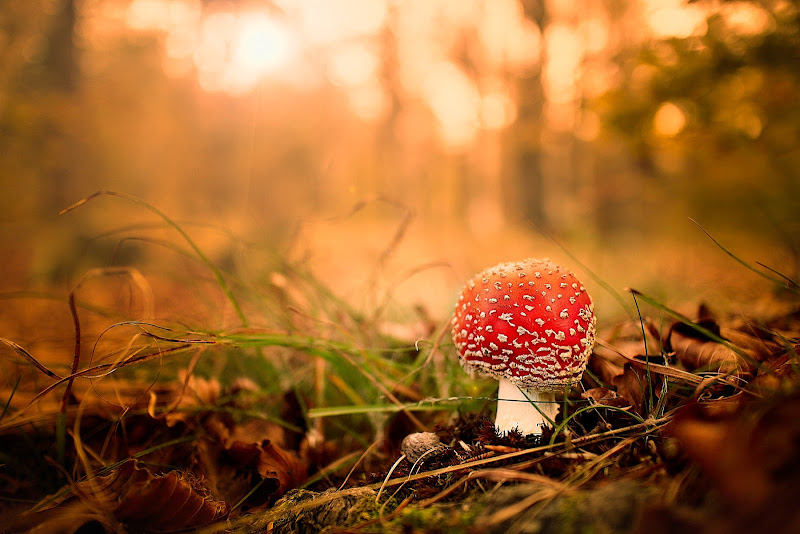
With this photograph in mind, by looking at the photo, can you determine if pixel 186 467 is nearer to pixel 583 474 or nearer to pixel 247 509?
pixel 247 509

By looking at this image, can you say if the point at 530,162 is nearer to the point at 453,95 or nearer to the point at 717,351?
the point at 453,95

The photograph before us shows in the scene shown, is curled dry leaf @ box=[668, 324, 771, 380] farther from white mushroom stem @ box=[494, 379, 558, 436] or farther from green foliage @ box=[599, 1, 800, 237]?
green foliage @ box=[599, 1, 800, 237]

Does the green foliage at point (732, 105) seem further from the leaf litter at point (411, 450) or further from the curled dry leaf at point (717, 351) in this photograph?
the leaf litter at point (411, 450)

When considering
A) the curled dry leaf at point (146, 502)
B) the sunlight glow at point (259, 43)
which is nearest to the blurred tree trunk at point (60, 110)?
the sunlight glow at point (259, 43)

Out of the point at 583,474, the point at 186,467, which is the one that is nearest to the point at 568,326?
the point at 583,474

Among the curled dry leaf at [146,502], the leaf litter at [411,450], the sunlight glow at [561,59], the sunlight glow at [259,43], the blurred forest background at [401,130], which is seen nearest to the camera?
the leaf litter at [411,450]

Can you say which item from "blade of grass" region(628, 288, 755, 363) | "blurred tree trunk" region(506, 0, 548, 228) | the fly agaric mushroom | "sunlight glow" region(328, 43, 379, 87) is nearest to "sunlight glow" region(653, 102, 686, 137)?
the fly agaric mushroom

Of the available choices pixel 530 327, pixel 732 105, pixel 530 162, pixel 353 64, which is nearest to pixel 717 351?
pixel 530 327
